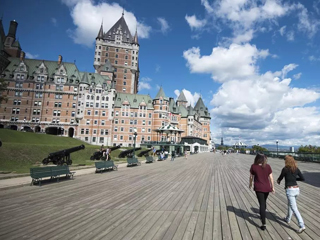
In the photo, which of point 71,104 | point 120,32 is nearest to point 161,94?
point 71,104

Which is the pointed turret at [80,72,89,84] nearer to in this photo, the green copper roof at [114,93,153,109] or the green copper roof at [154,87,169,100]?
the green copper roof at [114,93,153,109]

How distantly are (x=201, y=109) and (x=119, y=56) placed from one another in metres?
58.9

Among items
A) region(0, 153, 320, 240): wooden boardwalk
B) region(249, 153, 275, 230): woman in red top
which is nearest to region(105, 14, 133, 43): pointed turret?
region(0, 153, 320, 240): wooden boardwalk

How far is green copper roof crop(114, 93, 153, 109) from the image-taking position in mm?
70500

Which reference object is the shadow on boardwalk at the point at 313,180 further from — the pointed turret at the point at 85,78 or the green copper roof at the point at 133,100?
the pointed turret at the point at 85,78

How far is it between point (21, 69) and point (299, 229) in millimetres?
76247

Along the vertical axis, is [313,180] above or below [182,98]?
below

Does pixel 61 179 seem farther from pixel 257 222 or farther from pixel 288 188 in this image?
pixel 288 188

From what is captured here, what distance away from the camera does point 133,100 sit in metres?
72.2

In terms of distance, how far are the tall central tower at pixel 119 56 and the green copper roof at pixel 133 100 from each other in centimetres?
1034

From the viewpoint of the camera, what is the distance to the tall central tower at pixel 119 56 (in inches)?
3221

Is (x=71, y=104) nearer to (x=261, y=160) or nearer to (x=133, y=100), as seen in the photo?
(x=133, y=100)

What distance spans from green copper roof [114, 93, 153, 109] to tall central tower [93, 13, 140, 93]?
10335 millimetres

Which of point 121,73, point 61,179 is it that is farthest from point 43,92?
point 61,179
